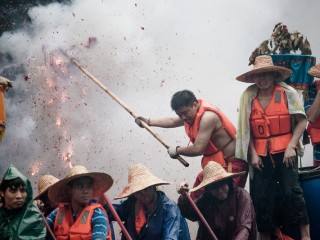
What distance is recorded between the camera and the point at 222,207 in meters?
6.46

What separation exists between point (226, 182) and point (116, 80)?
10598 mm

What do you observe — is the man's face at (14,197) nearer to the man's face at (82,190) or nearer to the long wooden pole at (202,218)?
the man's face at (82,190)

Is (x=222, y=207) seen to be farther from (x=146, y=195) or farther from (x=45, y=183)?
(x=45, y=183)

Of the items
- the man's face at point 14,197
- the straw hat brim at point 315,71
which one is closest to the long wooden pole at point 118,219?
the man's face at point 14,197

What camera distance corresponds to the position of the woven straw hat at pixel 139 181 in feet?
20.1

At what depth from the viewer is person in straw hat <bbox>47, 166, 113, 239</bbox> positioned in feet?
18.3

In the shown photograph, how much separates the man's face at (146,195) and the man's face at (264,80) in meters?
1.89

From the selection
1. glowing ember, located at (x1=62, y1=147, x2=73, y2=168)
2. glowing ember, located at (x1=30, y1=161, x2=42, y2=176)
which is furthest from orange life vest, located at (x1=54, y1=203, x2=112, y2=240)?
glowing ember, located at (x1=30, y1=161, x2=42, y2=176)

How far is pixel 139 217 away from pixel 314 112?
8.75ft

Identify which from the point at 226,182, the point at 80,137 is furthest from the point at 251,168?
the point at 80,137

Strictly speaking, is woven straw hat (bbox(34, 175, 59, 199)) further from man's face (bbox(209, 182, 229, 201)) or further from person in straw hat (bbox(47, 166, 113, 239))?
man's face (bbox(209, 182, 229, 201))

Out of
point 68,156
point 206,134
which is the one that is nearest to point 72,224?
point 206,134

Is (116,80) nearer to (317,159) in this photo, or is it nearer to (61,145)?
(61,145)

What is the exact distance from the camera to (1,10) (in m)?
15.7
